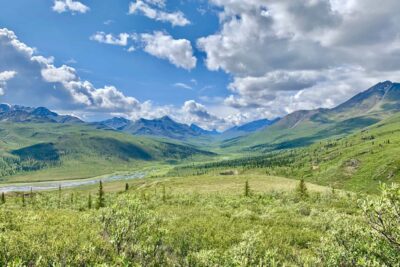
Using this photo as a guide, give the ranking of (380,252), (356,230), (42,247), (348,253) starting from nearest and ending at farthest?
(380,252), (348,253), (356,230), (42,247)

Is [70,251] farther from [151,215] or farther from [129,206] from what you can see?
[151,215]

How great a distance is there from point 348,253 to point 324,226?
3534 centimetres

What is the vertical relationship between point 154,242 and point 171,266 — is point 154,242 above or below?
above

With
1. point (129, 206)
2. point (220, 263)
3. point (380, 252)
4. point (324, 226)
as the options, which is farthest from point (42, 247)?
point (324, 226)

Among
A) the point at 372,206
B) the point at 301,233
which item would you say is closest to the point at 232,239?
the point at 301,233

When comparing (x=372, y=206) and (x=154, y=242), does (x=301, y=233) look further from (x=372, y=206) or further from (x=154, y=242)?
(x=372, y=206)

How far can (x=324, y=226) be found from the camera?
5769 centimetres

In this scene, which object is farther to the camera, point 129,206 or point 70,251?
point 129,206

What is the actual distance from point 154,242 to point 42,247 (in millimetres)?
12834

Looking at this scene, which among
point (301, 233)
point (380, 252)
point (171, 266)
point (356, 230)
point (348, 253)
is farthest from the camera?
point (301, 233)

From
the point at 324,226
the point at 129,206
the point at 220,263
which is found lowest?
the point at 324,226

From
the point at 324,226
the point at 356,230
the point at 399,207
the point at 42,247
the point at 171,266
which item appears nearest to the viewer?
the point at 399,207

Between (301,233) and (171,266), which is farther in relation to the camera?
(301,233)

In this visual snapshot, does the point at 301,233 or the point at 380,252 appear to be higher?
the point at 380,252
